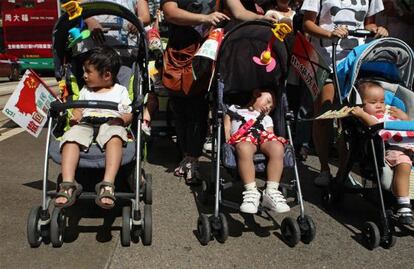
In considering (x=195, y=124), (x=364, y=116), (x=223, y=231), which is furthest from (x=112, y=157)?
(x=364, y=116)

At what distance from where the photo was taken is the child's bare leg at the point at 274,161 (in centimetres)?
377

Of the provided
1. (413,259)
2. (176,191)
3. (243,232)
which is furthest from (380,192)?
(176,191)

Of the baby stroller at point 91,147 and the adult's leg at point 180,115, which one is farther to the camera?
the adult's leg at point 180,115

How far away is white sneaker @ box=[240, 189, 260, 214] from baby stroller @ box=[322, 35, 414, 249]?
0.81 m

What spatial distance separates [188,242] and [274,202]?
692mm

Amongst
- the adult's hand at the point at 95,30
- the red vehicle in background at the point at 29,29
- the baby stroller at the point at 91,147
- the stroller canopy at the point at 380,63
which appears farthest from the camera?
the red vehicle in background at the point at 29,29

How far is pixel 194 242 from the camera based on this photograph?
3.67 m

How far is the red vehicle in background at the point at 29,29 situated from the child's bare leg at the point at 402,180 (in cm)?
1871

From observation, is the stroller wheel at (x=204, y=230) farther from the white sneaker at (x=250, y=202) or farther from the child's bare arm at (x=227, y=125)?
the child's bare arm at (x=227, y=125)

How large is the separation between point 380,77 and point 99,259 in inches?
112

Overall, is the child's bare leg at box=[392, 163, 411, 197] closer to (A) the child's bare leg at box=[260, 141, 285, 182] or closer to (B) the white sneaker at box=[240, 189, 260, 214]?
(A) the child's bare leg at box=[260, 141, 285, 182]

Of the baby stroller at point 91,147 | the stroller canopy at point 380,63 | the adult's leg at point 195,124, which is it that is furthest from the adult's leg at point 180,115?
the stroller canopy at point 380,63

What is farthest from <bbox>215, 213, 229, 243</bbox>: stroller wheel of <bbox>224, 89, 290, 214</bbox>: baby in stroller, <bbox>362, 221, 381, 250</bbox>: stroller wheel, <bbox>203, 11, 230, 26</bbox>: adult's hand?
<bbox>203, 11, 230, 26</bbox>: adult's hand

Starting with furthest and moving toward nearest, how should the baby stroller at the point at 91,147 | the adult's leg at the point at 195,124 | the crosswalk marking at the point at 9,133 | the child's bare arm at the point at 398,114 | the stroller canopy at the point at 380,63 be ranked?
the crosswalk marking at the point at 9,133, the adult's leg at the point at 195,124, the child's bare arm at the point at 398,114, the stroller canopy at the point at 380,63, the baby stroller at the point at 91,147
